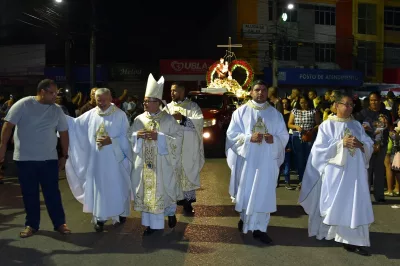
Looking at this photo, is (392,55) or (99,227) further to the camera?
(392,55)

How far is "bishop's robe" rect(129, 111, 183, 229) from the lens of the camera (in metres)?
6.59

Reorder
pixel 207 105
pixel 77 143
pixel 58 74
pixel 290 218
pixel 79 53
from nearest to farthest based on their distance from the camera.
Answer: pixel 77 143 → pixel 290 218 → pixel 207 105 → pixel 58 74 → pixel 79 53

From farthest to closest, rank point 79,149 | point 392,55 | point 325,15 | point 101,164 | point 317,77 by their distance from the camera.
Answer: point 392,55 < point 325,15 < point 317,77 < point 79,149 < point 101,164

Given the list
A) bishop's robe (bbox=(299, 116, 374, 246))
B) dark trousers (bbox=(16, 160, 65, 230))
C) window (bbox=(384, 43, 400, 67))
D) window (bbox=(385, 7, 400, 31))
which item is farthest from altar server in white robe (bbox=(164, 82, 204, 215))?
window (bbox=(385, 7, 400, 31))

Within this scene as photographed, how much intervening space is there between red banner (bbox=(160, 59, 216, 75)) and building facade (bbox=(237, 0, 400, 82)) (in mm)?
3135

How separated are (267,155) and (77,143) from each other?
255 cm

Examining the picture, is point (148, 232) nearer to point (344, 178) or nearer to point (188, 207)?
point (188, 207)

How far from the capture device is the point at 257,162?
650 centimetres

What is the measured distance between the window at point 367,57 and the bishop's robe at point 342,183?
3519 cm

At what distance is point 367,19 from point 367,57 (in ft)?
9.45

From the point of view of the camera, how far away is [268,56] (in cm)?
3556

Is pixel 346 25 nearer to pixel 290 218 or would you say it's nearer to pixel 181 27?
pixel 181 27

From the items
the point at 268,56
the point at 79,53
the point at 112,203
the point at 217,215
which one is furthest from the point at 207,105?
the point at 79,53

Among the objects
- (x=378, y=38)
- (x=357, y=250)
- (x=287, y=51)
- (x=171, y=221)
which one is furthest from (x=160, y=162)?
(x=378, y=38)
